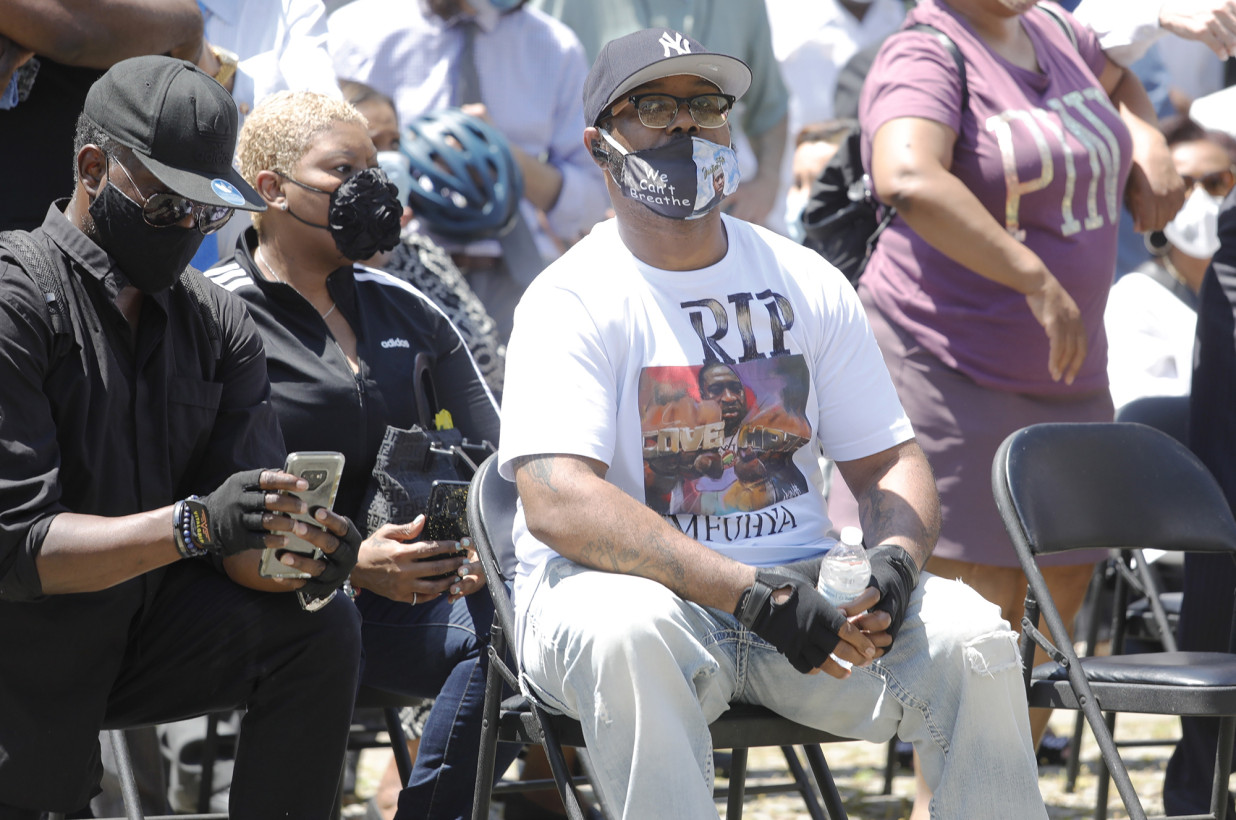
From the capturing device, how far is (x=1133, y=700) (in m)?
2.90

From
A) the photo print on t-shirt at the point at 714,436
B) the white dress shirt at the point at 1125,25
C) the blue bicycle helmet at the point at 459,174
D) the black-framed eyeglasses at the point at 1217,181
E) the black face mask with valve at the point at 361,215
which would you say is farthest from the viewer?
the black-framed eyeglasses at the point at 1217,181

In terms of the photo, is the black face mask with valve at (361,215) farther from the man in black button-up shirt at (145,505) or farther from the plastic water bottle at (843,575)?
the plastic water bottle at (843,575)

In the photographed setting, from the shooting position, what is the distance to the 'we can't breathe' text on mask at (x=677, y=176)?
284cm

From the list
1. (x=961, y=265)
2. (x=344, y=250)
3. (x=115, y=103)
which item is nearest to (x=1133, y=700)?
(x=961, y=265)

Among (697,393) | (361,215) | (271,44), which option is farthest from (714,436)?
(271,44)

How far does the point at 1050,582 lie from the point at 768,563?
156 centimetres

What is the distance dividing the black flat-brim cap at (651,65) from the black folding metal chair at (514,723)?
0.79 metres

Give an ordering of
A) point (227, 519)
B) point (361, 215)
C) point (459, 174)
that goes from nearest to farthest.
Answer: point (227, 519) → point (361, 215) → point (459, 174)

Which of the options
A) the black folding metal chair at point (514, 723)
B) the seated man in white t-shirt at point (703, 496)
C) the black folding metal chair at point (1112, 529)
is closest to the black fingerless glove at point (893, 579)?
the seated man in white t-shirt at point (703, 496)

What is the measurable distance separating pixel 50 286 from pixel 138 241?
0.54 ft

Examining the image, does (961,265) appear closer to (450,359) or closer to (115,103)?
(450,359)

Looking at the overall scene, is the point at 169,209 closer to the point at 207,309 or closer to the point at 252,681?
the point at 207,309

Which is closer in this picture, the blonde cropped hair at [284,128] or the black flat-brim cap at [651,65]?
the black flat-brim cap at [651,65]

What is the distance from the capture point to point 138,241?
2500 millimetres
